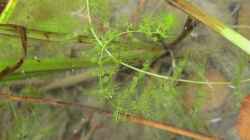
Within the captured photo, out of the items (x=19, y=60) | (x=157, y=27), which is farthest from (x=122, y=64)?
(x=19, y=60)

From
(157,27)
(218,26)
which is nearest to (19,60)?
(157,27)

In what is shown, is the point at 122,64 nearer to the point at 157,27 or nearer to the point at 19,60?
the point at 157,27

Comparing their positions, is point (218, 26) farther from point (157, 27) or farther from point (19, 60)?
point (19, 60)

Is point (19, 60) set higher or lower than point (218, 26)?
lower

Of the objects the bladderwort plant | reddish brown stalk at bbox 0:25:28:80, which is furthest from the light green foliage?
reddish brown stalk at bbox 0:25:28:80

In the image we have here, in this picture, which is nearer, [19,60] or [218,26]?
[218,26]

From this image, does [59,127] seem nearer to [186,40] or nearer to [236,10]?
[186,40]

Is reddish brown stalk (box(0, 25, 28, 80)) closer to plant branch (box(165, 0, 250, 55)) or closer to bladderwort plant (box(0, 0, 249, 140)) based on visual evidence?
bladderwort plant (box(0, 0, 249, 140))

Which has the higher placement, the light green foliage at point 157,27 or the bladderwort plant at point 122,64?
the light green foliage at point 157,27

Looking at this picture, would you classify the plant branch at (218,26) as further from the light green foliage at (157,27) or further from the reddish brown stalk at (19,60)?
the reddish brown stalk at (19,60)

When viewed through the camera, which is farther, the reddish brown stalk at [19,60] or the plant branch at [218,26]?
the reddish brown stalk at [19,60]

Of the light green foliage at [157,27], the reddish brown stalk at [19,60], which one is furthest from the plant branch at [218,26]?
the reddish brown stalk at [19,60]
